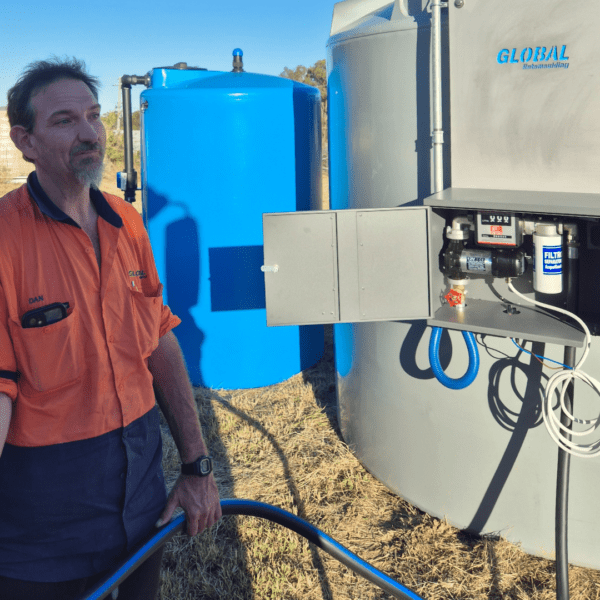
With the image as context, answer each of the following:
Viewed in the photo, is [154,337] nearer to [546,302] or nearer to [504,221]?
[504,221]

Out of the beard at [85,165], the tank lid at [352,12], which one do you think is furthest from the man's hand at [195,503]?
the tank lid at [352,12]

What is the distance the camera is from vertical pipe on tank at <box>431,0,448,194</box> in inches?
90.0

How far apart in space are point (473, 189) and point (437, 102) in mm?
391

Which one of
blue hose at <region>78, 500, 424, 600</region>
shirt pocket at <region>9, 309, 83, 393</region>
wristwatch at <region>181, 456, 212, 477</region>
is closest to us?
blue hose at <region>78, 500, 424, 600</region>

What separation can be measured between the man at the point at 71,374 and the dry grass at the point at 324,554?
0.97m

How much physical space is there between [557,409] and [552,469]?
11.2 inches

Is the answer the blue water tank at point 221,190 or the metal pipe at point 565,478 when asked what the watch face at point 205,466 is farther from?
the blue water tank at point 221,190

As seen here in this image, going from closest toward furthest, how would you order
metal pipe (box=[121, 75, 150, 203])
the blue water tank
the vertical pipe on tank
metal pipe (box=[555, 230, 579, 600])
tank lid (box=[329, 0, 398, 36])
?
metal pipe (box=[555, 230, 579, 600]) → the vertical pipe on tank → tank lid (box=[329, 0, 398, 36]) → the blue water tank → metal pipe (box=[121, 75, 150, 203])

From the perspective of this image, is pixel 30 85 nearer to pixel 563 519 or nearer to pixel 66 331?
pixel 66 331

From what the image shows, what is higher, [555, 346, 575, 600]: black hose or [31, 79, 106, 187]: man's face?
[31, 79, 106, 187]: man's face

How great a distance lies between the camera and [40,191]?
5.15 feet

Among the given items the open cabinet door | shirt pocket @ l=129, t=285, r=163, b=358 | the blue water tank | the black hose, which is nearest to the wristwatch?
shirt pocket @ l=129, t=285, r=163, b=358

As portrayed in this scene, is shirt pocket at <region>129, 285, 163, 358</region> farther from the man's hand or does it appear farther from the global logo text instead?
the global logo text

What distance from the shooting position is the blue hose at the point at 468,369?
244 centimetres
